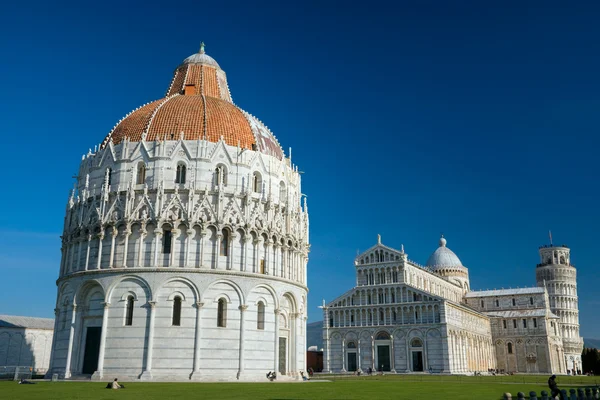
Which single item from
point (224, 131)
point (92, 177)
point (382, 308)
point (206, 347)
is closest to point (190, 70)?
point (224, 131)

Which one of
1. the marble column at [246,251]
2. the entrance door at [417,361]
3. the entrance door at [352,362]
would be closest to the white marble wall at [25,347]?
the entrance door at [352,362]

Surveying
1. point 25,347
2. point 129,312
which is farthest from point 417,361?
point 25,347

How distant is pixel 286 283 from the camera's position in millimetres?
45562

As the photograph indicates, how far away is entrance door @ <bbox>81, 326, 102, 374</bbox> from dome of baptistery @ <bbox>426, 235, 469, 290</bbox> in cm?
8906

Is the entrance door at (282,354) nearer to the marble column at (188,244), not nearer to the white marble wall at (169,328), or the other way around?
the white marble wall at (169,328)

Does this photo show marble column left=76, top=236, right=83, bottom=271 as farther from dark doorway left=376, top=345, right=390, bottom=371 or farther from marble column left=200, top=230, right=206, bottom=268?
dark doorway left=376, top=345, right=390, bottom=371

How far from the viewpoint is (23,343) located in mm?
82750

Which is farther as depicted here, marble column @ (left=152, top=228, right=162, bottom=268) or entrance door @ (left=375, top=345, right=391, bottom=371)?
entrance door @ (left=375, top=345, right=391, bottom=371)

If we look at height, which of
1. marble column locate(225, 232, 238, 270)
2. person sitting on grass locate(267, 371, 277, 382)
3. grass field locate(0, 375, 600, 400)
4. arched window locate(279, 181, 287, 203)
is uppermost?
arched window locate(279, 181, 287, 203)

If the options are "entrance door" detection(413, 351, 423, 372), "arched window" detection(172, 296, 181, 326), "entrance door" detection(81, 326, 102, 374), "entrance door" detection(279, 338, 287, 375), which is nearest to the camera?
"arched window" detection(172, 296, 181, 326)

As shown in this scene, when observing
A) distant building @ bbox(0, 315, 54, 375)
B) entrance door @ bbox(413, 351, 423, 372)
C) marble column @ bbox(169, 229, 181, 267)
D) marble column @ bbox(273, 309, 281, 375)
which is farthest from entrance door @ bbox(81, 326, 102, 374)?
entrance door @ bbox(413, 351, 423, 372)

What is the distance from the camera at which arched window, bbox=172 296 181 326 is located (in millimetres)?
39906

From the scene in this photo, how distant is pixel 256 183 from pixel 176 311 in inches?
497

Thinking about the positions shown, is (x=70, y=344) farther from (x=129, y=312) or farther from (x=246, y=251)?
(x=246, y=251)
